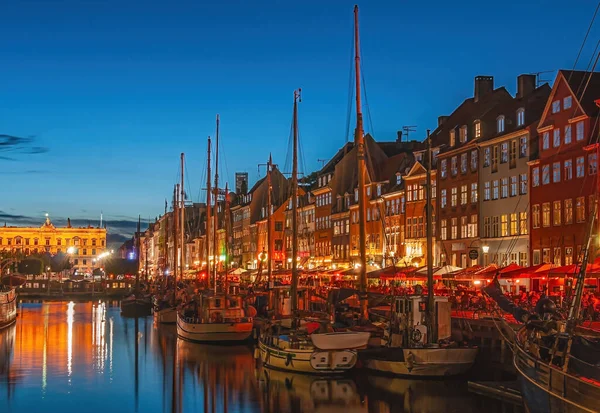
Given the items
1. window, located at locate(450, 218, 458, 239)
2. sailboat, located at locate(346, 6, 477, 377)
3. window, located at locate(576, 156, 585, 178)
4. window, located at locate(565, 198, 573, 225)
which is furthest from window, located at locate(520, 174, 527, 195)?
sailboat, located at locate(346, 6, 477, 377)

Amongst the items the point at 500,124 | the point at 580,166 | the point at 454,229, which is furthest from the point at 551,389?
the point at 454,229

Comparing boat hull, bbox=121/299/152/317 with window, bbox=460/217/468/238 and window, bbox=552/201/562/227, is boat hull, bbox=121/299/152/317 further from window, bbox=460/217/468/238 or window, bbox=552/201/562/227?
window, bbox=552/201/562/227

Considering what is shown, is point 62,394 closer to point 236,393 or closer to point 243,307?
point 236,393

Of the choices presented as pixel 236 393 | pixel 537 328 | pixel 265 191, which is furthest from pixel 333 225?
pixel 537 328

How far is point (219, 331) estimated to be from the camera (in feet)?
186

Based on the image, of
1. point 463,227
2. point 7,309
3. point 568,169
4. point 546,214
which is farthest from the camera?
point 7,309

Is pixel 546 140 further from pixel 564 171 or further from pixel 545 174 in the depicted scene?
pixel 564 171

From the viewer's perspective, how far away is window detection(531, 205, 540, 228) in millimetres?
64875

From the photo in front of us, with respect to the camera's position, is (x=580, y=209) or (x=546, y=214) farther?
(x=546, y=214)

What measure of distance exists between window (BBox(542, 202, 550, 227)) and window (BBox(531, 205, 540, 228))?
68 centimetres

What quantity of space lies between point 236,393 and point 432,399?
9.00 m

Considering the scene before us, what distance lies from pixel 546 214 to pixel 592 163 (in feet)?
24.1

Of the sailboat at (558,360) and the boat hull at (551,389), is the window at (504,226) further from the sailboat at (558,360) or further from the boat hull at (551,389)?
the boat hull at (551,389)

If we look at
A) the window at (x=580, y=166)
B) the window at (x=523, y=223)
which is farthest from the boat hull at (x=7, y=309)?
the window at (x=580, y=166)
